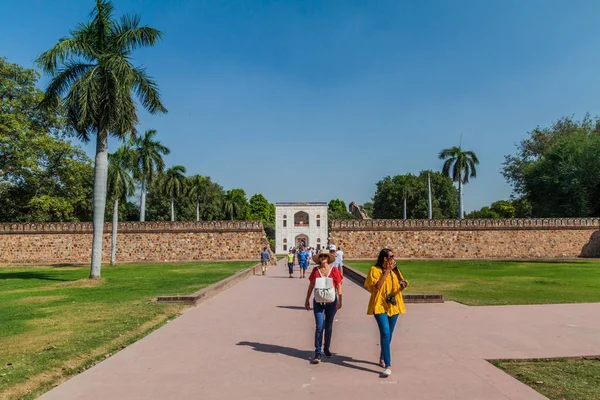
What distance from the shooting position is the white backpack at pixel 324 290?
4.82m

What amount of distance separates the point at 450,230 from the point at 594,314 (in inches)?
961

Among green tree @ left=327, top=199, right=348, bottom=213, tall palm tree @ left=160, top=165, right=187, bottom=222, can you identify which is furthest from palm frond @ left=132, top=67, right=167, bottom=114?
green tree @ left=327, top=199, right=348, bottom=213

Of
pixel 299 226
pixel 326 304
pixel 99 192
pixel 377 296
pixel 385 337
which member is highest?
pixel 99 192

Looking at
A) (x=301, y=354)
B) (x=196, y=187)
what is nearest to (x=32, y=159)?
(x=196, y=187)

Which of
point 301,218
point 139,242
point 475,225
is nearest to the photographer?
point 139,242

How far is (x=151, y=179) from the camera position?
3316cm

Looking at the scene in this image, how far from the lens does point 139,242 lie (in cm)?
3052

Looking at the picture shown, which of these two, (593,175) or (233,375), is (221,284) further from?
(593,175)

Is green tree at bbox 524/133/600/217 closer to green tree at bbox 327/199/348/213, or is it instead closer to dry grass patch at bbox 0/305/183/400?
dry grass patch at bbox 0/305/183/400

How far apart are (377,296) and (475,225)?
1162 inches

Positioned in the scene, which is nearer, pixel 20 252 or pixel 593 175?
pixel 20 252

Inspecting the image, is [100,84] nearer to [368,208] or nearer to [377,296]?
[377,296]

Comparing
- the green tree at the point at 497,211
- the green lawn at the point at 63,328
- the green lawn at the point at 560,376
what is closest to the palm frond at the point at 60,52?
the green lawn at the point at 63,328

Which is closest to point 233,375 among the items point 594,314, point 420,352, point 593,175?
point 420,352
